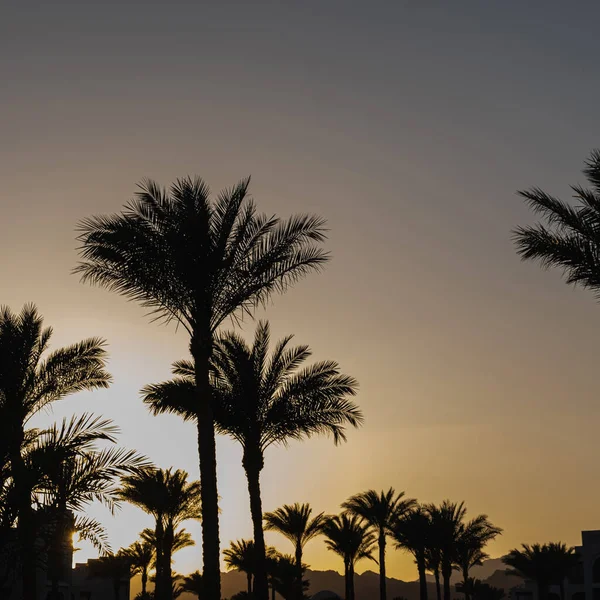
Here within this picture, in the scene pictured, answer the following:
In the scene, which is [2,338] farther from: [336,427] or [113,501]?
[336,427]

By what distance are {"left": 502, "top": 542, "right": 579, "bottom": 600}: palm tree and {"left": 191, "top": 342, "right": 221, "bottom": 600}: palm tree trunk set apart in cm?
4809

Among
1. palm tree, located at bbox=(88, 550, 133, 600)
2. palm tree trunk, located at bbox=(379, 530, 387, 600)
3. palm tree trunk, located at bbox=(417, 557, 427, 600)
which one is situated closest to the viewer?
palm tree trunk, located at bbox=(379, 530, 387, 600)

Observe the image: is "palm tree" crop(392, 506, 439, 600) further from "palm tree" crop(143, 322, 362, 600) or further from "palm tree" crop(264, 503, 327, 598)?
"palm tree" crop(143, 322, 362, 600)

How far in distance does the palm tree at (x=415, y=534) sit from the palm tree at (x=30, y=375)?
29315 mm

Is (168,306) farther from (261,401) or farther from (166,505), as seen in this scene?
(166,505)

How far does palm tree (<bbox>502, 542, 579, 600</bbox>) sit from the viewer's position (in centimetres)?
6184

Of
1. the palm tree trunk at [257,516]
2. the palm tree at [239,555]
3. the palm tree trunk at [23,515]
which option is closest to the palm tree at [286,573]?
the palm tree at [239,555]

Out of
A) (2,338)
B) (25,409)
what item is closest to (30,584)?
(25,409)

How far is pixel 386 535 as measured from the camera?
52781 millimetres

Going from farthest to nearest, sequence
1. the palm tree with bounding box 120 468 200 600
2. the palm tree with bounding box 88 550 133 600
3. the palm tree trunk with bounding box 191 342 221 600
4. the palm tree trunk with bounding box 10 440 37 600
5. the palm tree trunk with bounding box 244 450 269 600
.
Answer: the palm tree with bounding box 88 550 133 600
the palm tree with bounding box 120 468 200 600
the palm tree trunk with bounding box 244 450 269 600
the palm tree trunk with bounding box 191 342 221 600
the palm tree trunk with bounding box 10 440 37 600

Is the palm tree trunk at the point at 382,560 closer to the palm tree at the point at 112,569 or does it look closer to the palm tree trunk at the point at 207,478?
the palm tree at the point at 112,569

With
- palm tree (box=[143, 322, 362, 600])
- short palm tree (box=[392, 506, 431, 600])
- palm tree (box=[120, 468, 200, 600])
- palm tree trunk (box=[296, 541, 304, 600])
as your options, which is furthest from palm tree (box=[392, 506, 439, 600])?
palm tree (box=[143, 322, 362, 600])

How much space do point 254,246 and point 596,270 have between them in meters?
8.06

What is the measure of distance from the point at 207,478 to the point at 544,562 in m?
48.7
